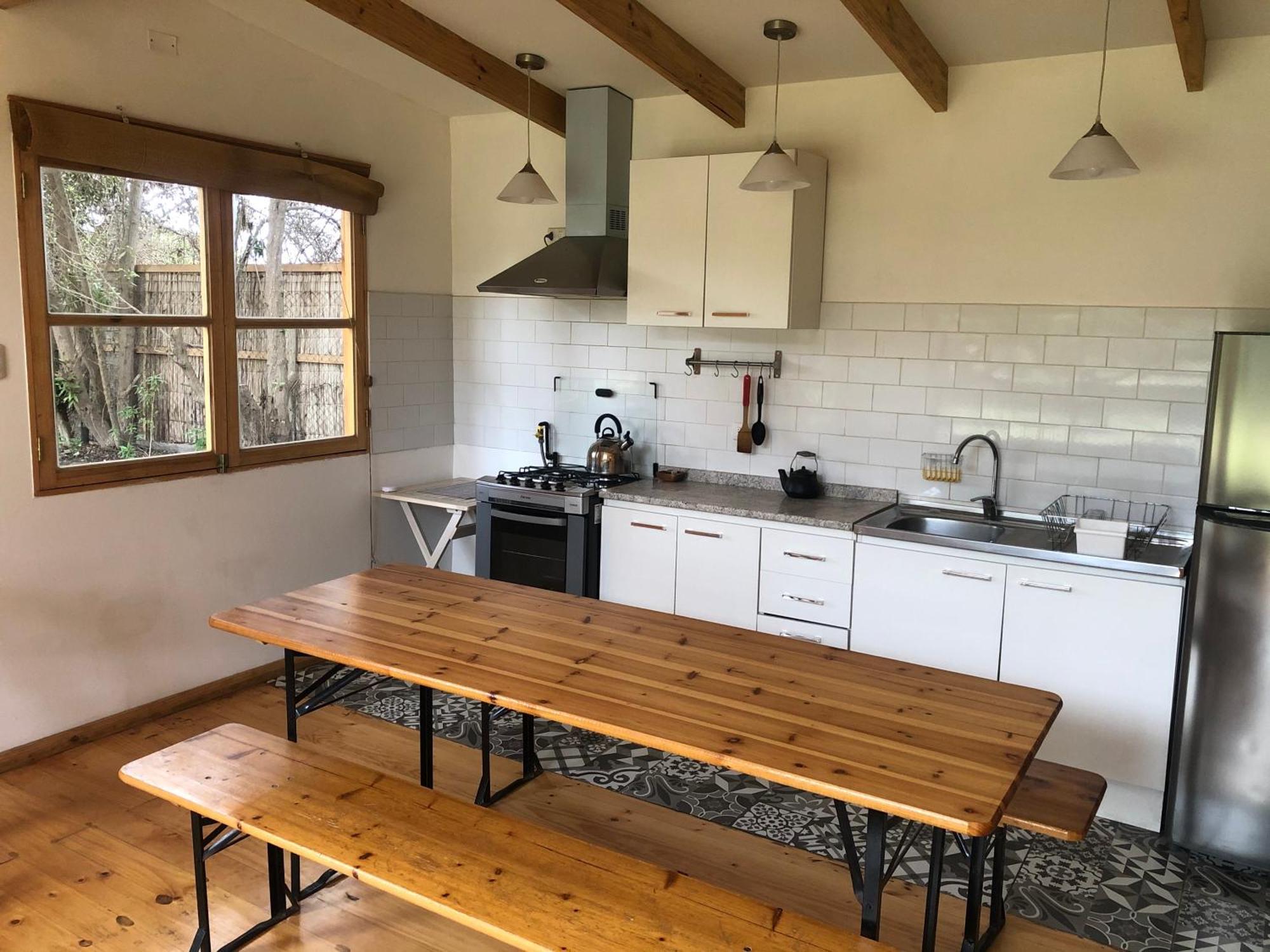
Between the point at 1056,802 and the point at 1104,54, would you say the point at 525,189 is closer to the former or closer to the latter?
the point at 1104,54

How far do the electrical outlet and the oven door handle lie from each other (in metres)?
2.27

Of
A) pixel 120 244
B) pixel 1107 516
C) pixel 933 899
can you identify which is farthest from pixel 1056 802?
pixel 120 244

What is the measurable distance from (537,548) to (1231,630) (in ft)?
8.89

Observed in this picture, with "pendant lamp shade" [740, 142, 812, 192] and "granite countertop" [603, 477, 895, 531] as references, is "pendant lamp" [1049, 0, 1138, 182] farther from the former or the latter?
"granite countertop" [603, 477, 895, 531]

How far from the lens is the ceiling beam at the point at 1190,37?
2.94 m

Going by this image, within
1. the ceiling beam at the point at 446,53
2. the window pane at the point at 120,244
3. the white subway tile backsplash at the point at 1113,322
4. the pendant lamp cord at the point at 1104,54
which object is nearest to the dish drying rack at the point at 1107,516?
the white subway tile backsplash at the point at 1113,322

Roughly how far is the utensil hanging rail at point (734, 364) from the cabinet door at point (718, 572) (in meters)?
0.80

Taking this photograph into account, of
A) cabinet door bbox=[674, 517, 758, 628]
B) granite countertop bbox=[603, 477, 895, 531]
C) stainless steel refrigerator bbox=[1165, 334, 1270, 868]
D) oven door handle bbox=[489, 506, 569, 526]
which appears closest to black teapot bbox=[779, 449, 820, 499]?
granite countertop bbox=[603, 477, 895, 531]

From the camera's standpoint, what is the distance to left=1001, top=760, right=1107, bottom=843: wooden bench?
2.33 metres

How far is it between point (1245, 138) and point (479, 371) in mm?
3590

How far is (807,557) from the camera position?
386 cm

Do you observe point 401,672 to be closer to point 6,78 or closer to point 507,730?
point 507,730

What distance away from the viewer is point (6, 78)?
337 cm

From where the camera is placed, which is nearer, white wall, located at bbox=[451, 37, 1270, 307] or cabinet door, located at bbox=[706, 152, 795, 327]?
white wall, located at bbox=[451, 37, 1270, 307]
